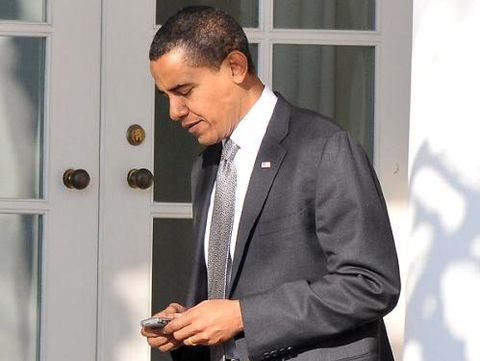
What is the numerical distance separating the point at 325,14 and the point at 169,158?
0.77m

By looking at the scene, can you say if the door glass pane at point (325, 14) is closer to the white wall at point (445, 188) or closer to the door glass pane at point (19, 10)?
the door glass pane at point (19, 10)

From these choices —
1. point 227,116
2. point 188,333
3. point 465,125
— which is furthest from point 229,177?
point 465,125

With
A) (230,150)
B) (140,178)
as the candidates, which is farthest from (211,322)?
(140,178)

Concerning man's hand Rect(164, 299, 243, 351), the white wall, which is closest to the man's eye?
man's hand Rect(164, 299, 243, 351)

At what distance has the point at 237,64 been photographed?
153 inches

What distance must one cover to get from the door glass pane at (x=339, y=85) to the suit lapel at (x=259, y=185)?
1.94 meters

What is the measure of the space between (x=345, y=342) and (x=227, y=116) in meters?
0.62

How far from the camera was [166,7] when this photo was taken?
5801 mm

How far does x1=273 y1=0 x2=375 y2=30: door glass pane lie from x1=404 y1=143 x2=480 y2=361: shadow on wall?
1.40 meters

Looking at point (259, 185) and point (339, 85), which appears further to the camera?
point (339, 85)

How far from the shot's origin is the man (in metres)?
3.72

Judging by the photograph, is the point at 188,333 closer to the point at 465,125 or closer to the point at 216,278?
the point at 216,278

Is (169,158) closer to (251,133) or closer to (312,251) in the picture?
(251,133)

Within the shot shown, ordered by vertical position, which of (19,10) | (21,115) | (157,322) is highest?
(19,10)
